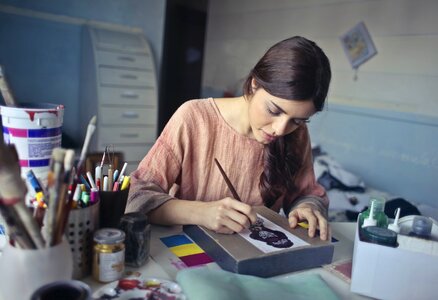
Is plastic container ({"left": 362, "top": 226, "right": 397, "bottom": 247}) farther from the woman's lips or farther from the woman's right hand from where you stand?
the woman's lips

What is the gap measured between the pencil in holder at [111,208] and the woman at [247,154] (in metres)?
0.13

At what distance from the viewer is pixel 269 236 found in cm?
79

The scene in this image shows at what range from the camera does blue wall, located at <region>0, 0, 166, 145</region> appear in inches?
107

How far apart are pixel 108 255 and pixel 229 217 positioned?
263 millimetres

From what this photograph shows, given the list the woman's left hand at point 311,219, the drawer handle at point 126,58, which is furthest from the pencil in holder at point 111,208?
the drawer handle at point 126,58

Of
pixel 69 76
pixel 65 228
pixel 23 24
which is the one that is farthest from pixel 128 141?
pixel 65 228

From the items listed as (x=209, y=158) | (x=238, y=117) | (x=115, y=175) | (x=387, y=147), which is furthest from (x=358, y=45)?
(x=115, y=175)

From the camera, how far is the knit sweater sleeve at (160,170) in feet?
2.86

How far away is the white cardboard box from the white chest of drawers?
2.27m

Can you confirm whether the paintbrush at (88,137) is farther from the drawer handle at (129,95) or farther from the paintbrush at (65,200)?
the drawer handle at (129,95)

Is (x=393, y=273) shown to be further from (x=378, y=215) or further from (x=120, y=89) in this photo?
(x=120, y=89)

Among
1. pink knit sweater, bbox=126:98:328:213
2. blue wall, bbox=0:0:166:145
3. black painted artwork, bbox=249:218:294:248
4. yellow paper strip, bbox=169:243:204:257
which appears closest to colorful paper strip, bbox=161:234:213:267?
yellow paper strip, bbox=169:243:204:257

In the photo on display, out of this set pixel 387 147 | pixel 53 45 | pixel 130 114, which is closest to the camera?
pixel 387 147

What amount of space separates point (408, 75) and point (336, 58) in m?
0.52
